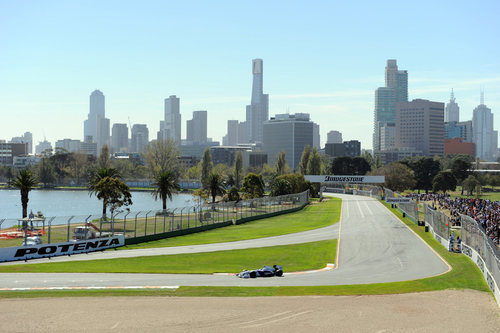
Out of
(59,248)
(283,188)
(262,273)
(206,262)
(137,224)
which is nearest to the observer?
(262,273)

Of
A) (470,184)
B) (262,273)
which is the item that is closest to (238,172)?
(470,184)

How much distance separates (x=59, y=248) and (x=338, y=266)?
22681 millimetres

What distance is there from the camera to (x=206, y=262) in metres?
40.2

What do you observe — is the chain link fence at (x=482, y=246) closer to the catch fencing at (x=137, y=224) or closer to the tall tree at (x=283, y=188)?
the catch fencing at (x=137, y=224)

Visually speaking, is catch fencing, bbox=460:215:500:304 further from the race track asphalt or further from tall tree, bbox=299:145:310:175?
tall tree, bbox=299:145:310:175

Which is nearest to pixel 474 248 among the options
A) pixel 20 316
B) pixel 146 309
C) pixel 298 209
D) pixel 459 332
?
pixel 459 332

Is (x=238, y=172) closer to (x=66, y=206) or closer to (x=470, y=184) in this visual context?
(x=66, y=206)

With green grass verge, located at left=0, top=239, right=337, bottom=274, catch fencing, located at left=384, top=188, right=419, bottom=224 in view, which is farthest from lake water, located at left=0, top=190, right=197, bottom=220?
green grass verge, located at left=0, top=239, right=337, bottom=274

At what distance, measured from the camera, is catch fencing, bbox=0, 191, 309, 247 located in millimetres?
43806

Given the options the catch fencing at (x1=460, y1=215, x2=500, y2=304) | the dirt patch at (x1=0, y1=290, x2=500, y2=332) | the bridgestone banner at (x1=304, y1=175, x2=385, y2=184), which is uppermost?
the bridgestone banner at (x1=304, y1=175, x2=385, y2=184)

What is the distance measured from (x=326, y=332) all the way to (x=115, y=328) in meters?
8.46

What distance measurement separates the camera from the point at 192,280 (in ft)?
104

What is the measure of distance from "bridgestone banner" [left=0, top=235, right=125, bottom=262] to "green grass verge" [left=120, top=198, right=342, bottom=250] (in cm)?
133

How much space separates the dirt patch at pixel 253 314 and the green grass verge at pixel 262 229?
79.6 ft
